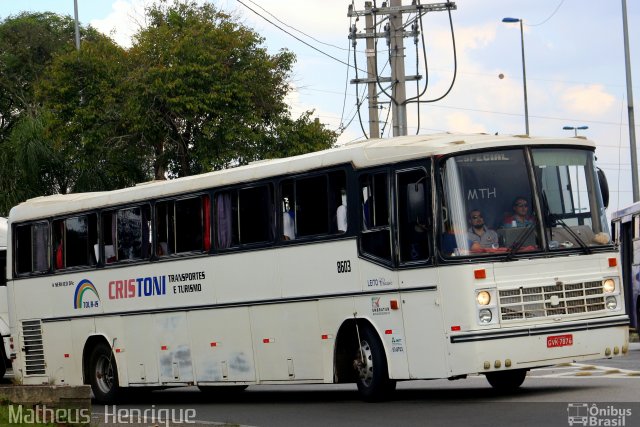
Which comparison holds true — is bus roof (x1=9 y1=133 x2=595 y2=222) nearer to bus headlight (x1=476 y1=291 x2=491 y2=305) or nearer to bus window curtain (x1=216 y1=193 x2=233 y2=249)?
bus window curtain (x1=216 y1=193 x2=233 y2=249)

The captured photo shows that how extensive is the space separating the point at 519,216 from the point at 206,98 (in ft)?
102

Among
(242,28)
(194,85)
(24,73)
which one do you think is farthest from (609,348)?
(24,73)

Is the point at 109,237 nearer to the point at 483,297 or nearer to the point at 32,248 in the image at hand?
the point at 32,248

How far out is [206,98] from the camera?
4588cm

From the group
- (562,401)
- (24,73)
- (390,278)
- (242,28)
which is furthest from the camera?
(24,73)

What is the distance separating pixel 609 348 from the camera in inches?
630

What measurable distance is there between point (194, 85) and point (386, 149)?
3075 centimetres

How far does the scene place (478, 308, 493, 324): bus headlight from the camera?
15297 mm

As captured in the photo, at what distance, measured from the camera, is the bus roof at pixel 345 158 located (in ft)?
52.3

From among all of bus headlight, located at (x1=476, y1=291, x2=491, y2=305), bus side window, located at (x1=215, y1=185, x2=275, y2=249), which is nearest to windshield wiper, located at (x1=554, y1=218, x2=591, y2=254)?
bus headlight, located at (x1=476, y1=291, x2=491, y2=305)

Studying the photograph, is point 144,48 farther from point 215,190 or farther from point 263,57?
point 215,190

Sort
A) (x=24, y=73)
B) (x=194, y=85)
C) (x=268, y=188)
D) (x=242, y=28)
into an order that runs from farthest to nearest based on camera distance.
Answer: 1. (x=24, y=73)
2. (x=242, y=28)
3. (x=194, y=85)
4. (x=268, y=188)

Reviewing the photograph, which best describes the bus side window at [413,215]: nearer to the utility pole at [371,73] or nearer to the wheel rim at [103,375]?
the wheel rim at [103,375]

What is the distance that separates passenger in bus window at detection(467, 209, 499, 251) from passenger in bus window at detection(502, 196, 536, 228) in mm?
241
